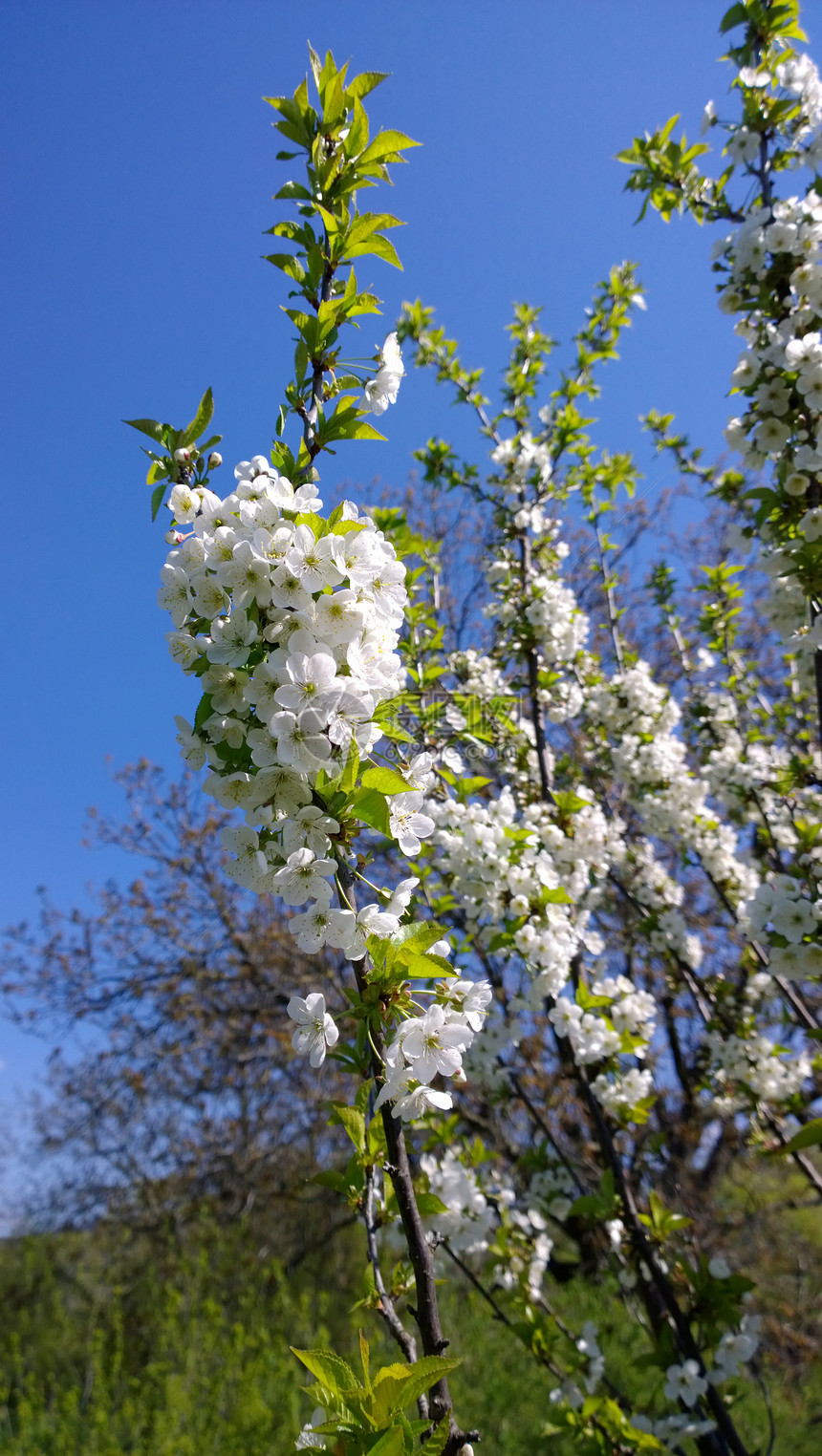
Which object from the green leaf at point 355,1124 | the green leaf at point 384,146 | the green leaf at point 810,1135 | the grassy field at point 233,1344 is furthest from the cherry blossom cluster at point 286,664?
the grassy field at point 233,1344

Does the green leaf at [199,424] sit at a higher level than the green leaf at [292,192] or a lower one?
lower

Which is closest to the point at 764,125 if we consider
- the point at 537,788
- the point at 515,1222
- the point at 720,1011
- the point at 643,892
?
the point at 537,788

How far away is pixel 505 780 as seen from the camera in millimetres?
4672

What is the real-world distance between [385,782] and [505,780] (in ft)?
12.2

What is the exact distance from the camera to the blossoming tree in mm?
1044

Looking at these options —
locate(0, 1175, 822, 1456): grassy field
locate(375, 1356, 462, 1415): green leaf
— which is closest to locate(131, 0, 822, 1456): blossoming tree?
locate(375, 1356, 462, 1415): green leaf

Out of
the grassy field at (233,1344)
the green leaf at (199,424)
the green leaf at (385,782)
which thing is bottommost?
the grassy field at (233,1344)

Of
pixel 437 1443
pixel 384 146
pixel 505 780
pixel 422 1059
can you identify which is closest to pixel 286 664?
pixel 422 1059

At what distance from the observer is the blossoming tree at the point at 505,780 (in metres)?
1.04

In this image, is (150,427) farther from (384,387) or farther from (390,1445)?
(390,1445)

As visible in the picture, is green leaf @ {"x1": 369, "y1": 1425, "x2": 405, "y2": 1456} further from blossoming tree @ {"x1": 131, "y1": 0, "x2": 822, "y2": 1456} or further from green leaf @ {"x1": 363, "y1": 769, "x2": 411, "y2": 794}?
green leaf @ {"x1": 363, "y1": 769, "x2": 411, "y2": 794}

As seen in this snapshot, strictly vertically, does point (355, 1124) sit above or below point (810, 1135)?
above

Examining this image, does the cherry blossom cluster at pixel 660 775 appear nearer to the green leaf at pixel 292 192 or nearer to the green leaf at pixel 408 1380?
the green leaf at pixel 292 192

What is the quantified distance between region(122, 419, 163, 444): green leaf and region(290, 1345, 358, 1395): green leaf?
1.42 meters
